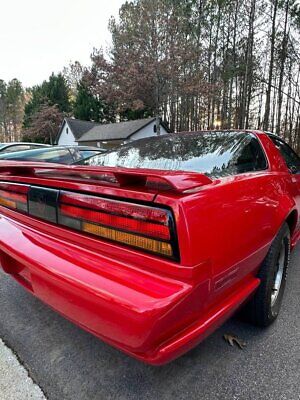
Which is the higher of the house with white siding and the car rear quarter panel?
the house with white siding

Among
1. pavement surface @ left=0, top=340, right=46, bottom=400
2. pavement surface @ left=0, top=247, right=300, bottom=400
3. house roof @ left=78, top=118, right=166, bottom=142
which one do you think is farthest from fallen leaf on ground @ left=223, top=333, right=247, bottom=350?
house roof @ left=78, top=118, right=166, bottom=142

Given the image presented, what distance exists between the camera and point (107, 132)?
1120 inches

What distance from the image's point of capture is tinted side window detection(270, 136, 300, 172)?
2.48 meters

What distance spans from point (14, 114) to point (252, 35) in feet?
146

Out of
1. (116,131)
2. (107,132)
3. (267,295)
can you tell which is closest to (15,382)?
(267,295)

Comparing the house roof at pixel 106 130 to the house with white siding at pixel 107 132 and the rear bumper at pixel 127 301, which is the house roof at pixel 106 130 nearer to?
the house with white siding at pixel 107 132

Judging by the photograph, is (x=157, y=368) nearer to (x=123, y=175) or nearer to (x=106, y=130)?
(x=123, y=175)

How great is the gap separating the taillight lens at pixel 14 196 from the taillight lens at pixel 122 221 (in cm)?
41

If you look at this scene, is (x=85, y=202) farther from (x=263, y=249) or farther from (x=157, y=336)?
(x=263, y=249)

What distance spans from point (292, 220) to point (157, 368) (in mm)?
1477

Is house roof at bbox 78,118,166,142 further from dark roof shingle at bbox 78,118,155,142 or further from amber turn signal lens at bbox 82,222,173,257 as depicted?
amber turn signal lens at bbox 82,222,173,257

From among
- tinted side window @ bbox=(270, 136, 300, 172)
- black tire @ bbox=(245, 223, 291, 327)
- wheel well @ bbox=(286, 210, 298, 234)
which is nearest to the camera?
black tire @ bbox=(245, 223, 291, 327)

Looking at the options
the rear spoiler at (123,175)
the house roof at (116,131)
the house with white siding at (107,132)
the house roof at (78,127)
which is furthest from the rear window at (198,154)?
the house roof at (78,127)

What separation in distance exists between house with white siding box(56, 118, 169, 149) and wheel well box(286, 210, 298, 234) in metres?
22.0
